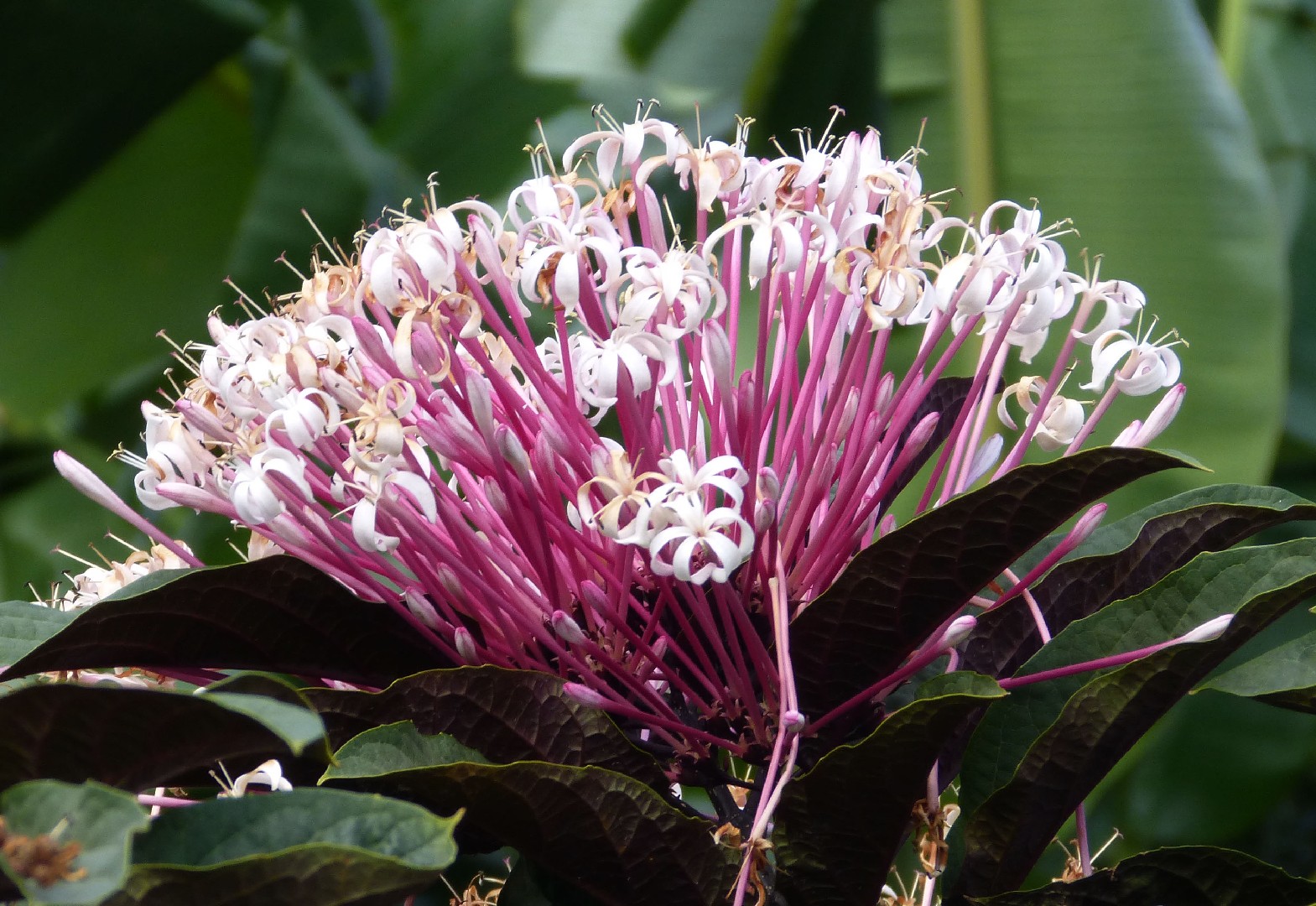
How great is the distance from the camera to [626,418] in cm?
56

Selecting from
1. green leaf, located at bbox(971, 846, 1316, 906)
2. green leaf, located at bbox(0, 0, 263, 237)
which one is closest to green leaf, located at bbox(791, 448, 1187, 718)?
green leaf, located at bbox(971, 846, 1316, 906)

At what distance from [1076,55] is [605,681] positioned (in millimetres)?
1145

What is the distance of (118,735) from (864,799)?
28 cm

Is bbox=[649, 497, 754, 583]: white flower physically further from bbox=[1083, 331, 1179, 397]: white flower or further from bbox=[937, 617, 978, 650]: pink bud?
bbox=[1083, 331, 1179, 397]: white flower

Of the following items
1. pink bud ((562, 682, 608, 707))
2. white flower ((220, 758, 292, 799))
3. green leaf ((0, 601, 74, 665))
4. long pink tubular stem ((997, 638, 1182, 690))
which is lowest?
long pink tubular stem ((997, 638, 1182, 690))

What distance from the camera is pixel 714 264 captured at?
66cm

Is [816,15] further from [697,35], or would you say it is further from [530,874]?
[530,874]

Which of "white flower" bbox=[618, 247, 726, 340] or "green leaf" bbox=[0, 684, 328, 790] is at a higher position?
"white flower" bbox=[618, 247, 726, 340]

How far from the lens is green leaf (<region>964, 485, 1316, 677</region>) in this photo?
0.60 m

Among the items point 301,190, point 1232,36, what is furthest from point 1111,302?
point 1232,36

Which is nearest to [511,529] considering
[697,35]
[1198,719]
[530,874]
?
[530,874]

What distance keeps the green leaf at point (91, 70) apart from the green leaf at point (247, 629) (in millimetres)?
1436

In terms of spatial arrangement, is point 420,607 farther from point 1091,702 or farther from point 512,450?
point 1091,702

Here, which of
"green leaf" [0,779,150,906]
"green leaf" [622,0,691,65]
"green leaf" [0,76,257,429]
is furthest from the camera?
"green leaf" [0,76,257,429]
